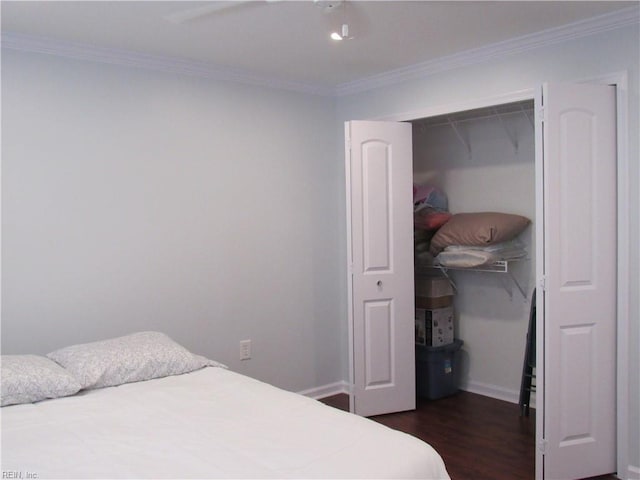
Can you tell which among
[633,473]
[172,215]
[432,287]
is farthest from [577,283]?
[172,215]

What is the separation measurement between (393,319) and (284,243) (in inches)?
37.7

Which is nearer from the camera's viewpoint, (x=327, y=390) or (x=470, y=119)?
(x=470, y=119)

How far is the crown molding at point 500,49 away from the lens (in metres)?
3.00

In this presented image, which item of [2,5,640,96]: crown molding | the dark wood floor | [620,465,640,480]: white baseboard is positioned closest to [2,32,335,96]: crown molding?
[2,5,640,96]: crown molding

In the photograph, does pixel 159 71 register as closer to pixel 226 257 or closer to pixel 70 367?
pixel 226 257

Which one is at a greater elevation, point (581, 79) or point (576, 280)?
point (581, 79)

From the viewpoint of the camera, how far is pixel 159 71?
362cm

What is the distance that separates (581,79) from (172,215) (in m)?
2.53

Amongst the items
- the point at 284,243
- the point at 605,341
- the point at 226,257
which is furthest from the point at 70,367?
the point at 605,341

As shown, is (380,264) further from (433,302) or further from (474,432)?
(474,432)

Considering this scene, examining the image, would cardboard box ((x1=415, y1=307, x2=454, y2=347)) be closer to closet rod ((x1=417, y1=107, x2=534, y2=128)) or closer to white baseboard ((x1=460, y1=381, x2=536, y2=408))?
white baseboard ((x1=460, y1=381, x2=536, y2=408))

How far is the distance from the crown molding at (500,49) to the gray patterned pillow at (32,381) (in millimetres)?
2836

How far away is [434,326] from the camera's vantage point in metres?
4.36

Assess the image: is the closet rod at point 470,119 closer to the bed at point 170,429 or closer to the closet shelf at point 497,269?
the closet shelf at point 497,269
